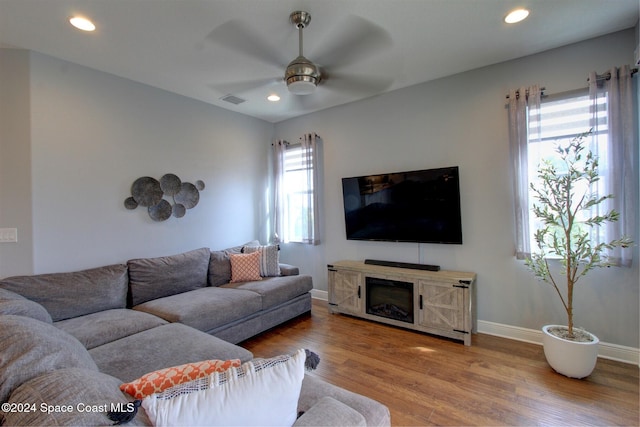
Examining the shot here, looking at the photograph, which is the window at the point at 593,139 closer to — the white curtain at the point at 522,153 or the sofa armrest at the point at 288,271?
the white curtain at the point at 522,153

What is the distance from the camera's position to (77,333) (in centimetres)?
208

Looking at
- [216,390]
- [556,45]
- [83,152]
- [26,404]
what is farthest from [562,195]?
[83,152]

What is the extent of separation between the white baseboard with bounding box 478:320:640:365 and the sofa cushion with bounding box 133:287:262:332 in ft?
8.16

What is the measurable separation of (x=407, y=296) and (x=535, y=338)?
1.25 metres

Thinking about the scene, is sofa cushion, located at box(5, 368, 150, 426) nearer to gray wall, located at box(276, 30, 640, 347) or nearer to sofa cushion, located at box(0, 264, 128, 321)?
sofa cushion, located at box(0, 264, 128, 321)

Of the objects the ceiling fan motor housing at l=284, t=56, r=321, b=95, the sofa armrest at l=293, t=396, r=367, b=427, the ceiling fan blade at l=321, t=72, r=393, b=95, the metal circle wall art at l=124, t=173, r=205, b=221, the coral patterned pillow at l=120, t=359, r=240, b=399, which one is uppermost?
the ceiling fan blade at l=321, t=72, r=393, b=95

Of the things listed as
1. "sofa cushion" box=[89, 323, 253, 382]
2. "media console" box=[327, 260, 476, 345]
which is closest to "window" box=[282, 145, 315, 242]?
"media console" box=[327, 260, 476, 345]

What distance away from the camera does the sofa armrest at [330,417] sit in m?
0.91

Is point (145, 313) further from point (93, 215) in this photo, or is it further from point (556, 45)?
point (556, 45)

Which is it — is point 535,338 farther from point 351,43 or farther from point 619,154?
point 351,43

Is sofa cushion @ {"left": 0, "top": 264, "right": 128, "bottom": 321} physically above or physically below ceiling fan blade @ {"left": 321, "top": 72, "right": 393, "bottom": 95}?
below

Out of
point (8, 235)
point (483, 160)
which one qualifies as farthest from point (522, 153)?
point (8, 235)

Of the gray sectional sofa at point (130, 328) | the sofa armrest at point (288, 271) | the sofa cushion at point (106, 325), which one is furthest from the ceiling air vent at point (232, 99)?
the sofa cushion at point (106, 325)

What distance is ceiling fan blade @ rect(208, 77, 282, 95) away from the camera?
3293mm
